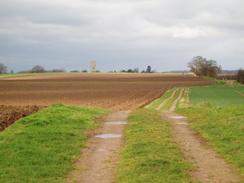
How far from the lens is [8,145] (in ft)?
43.1

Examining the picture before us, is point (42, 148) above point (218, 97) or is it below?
above

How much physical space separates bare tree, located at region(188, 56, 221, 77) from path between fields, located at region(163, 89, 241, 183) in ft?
507

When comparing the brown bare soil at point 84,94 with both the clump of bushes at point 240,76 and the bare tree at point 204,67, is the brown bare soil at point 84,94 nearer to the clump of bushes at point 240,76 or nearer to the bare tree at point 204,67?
the clump of bushes at point 240,76

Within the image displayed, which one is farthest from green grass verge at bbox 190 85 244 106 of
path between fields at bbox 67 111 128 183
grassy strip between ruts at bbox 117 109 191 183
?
grassy strip between ruts at bbox 117 109 191 183

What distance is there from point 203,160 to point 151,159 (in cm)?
123

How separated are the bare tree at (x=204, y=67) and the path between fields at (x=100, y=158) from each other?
154 metres

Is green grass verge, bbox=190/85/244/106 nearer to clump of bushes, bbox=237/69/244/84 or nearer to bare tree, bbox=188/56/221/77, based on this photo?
clump of bushes, bbox=237/69/244/84

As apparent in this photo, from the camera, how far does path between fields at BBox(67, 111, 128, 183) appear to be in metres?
9.53

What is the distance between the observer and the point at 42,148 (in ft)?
41.9

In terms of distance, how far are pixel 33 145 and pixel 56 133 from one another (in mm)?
2402

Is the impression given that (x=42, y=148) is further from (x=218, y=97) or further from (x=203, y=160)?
(x=218, y=97)

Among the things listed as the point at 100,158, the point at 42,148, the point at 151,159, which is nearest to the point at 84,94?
the point at 42,148

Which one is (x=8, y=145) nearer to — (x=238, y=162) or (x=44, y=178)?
(x=44, y=178)

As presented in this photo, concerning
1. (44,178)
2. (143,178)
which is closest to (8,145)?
(44,178)
